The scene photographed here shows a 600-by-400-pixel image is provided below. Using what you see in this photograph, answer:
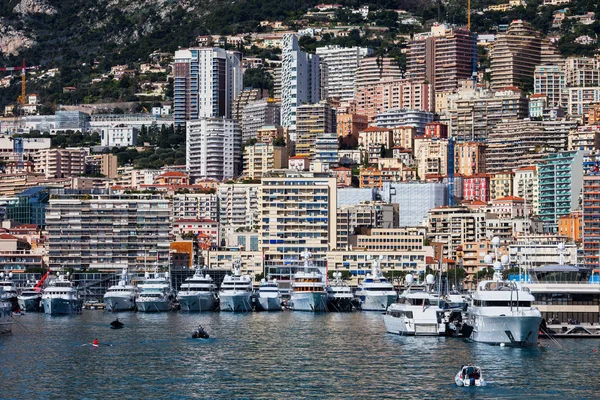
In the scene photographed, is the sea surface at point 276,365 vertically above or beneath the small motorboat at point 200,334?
beneath

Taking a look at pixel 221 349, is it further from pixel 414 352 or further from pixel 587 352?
pixel 587 352

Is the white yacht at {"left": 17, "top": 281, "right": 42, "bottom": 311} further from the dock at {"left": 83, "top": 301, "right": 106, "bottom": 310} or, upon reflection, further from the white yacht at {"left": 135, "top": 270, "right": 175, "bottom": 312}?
the white yacht at {"left": 135, "top": 270, "right": 175, "bottom": 312}

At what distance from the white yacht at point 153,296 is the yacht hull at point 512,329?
2246 inches

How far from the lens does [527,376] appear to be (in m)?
87.2

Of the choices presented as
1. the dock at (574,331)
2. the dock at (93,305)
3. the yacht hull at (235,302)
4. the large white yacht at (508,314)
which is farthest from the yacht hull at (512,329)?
the dock at (93,305)

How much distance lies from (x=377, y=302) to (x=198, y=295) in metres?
18.7

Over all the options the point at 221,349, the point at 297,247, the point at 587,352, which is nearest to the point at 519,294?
the point at 587,352

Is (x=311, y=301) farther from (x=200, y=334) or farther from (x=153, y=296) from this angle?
(x=200, y=334)

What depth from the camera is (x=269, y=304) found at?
156500 mm

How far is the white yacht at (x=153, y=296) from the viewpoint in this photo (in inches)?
5974

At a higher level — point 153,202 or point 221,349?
point 153,202

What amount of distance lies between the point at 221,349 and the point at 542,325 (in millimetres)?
23249

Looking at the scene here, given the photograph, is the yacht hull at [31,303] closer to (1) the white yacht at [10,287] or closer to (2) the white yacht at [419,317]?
(1) the white yacht at [10,287]

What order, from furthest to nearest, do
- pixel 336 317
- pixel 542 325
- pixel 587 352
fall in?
pixel 336 317
pixel 542 325
pixel 587 352
